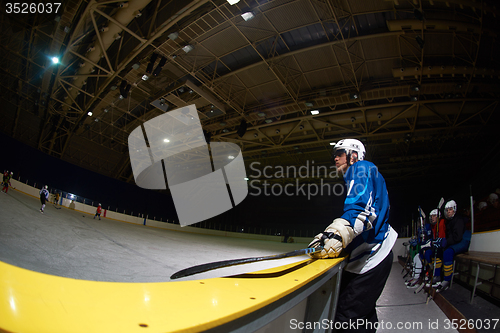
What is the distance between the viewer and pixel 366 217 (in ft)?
5.81

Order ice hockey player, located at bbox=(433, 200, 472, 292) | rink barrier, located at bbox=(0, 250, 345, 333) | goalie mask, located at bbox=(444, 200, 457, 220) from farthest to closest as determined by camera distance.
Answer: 1. goalie mask, located at bbox=(444, 200, 457, 220)
2. ice hockey player, located at bbox=(433, 200, 472, 292)
3. rink barrier, located at bbox=(0, 250, 345, 333)

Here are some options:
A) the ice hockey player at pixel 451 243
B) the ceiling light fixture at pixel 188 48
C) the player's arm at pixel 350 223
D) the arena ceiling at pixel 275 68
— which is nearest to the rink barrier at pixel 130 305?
the player's arm at pixel 350 223

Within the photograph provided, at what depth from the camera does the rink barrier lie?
0.37 metres

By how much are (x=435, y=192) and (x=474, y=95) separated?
14760 mm

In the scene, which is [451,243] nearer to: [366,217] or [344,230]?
[366,217]

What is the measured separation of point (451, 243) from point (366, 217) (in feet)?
15.1

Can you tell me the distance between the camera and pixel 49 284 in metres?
0.51

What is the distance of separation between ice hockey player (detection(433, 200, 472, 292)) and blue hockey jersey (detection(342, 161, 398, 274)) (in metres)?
3.67

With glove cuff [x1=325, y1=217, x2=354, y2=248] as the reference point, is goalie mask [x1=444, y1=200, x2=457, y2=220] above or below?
above

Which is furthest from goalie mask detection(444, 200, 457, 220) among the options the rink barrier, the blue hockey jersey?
the rink barrier

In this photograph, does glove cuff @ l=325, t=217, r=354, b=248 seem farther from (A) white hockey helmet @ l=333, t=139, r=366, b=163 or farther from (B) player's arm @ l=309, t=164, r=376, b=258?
(A) white hockey helmet @ l=333, t=139, r=366, b=163

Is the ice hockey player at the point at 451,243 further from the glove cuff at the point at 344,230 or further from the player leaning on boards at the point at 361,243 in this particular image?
the glove cuff at the point at 344,230

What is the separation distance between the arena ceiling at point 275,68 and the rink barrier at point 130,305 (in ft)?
34.6

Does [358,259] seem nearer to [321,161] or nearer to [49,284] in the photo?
[49,284]
